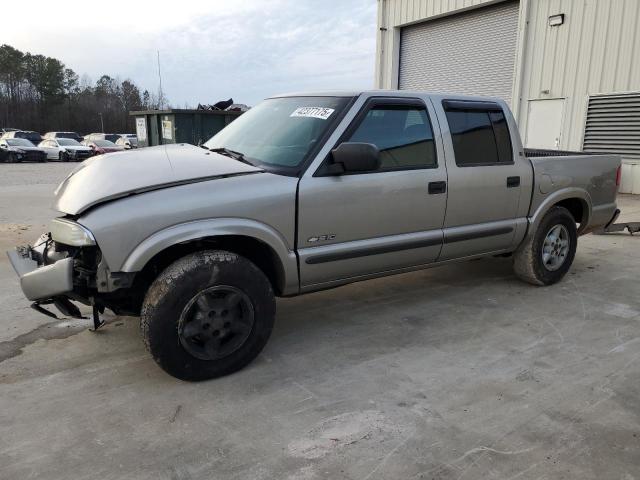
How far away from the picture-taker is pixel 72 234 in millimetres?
2973

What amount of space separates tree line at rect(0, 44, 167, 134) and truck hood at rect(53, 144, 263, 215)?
7028cm

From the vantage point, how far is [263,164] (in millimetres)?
3641

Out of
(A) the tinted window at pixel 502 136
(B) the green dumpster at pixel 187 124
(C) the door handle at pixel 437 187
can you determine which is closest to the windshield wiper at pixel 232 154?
(C) the door handle at pixel 437 187

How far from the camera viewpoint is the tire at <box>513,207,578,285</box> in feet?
16.8

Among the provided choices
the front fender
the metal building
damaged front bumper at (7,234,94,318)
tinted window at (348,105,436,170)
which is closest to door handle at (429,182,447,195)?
tinted window at (348,105,436,170)

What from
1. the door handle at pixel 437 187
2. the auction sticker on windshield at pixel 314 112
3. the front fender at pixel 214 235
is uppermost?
the auction sticker on windshield at pixel 314 112

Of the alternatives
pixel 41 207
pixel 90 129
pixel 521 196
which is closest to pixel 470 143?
pixel 521 196

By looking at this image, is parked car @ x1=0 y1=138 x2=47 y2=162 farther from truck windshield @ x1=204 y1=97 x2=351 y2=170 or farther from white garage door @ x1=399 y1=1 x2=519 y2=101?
truck windshield @ x1=204 y1=97 x2=351 y2=170

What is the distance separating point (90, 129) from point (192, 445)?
8097cm

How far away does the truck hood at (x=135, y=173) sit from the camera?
309cm

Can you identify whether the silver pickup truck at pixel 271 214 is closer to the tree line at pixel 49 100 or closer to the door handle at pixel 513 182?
the door handle at pixel 513 182

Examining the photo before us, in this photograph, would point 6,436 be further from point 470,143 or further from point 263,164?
point 470,143

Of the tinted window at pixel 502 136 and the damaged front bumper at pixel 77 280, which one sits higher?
the tinted window at pixel 502 136

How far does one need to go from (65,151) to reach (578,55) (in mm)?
27629
